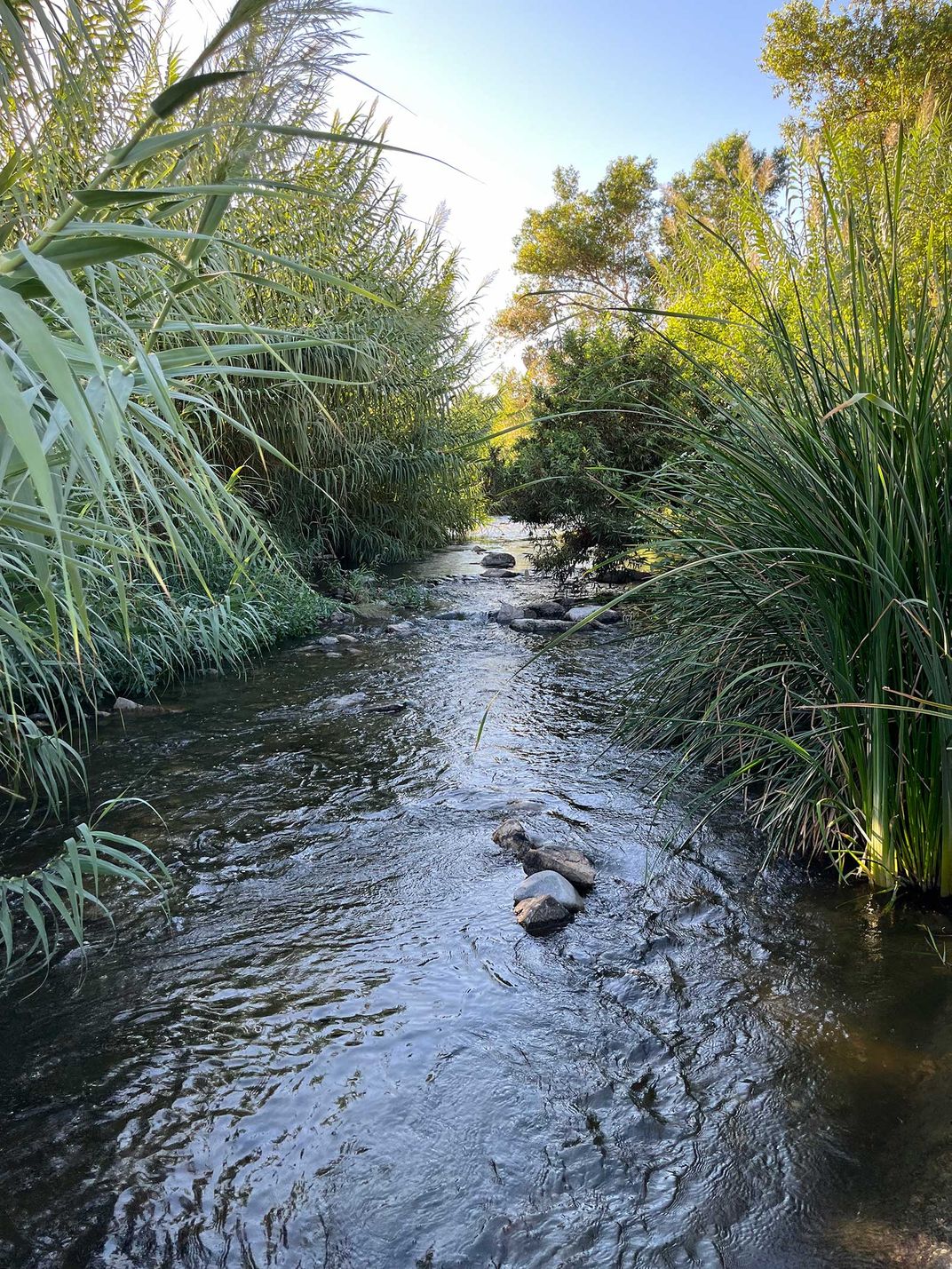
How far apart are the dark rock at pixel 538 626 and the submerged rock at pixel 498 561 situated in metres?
4.51

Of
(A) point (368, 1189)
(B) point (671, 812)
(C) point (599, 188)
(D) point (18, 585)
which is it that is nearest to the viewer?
(A) point (368, 1189)

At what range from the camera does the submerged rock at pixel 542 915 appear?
2.69 meters

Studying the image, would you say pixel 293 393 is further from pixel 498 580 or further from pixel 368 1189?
pixel 368 1189

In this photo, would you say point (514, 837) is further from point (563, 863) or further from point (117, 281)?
point (117, 281)

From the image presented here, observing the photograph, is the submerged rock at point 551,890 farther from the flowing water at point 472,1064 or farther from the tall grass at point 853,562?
the tall grass at point 853,562

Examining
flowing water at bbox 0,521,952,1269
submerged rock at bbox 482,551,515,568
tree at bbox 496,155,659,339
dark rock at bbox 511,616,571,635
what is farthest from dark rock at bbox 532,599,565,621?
tree at bbox 496,155,659,339

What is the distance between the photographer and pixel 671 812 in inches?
137

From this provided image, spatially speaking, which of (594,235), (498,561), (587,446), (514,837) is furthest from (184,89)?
(594,235)

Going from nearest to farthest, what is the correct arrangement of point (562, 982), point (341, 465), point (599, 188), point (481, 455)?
point (562, 982) < point (341, 465) < point (481, 455) < point (599, 188)

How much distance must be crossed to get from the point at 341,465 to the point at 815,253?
25.3 ft

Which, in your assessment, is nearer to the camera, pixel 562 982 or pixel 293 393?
pixel 562 982

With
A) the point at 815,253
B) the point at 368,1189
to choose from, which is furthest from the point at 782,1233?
the point at 815,253

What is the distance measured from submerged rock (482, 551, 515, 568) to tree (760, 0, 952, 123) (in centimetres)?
989

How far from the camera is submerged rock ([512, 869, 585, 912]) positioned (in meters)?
2.79
